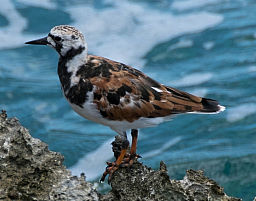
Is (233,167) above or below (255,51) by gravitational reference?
below

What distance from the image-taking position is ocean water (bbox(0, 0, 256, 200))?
435 inches

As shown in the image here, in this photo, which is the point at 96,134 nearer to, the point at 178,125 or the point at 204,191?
the point at 178,125

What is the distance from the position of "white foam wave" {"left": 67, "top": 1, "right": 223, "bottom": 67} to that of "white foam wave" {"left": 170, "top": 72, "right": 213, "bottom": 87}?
56.9 inches

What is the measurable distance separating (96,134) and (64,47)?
6877 mm

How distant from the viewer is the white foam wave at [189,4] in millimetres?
16000

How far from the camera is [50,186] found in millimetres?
4332

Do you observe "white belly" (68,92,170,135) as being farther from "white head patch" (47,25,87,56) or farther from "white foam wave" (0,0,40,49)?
"white foam wave" (0,0,40,49)

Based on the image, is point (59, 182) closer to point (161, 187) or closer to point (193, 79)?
point (161, 187)

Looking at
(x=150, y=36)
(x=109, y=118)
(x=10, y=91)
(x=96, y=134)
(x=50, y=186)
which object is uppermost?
(x=150, y=36)

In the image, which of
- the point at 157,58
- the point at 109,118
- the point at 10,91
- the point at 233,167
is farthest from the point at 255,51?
the point at 109,118

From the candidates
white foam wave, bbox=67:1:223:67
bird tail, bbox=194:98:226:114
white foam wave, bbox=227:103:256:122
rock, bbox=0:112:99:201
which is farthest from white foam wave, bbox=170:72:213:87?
rock, bbox=0:112:99:201

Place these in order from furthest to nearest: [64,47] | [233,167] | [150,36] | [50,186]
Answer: [150,36] → [233,167] → [64,47] → [50,186]

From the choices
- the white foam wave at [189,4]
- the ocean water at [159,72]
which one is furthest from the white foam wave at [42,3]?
the white foam wave at [189,4]

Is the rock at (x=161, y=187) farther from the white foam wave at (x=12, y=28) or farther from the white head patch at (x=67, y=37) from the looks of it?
the white foam wave at (x=12, y=28)
